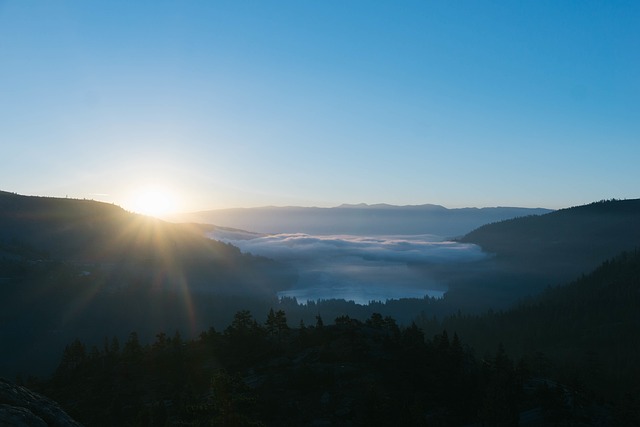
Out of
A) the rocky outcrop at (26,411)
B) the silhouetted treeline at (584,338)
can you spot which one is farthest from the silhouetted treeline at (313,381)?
the silhouetted treeline at (584,338)

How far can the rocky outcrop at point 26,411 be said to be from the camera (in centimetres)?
1807

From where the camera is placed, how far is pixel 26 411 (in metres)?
19.1

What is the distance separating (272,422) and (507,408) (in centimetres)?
2134

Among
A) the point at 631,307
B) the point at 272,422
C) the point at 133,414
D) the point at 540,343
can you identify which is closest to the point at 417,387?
the point at 272,422

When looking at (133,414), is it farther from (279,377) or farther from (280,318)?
(280,318)

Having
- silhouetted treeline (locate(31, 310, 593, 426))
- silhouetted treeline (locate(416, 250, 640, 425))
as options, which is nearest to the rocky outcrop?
silhouetted treeline (locate(31, 310, 593, 426))

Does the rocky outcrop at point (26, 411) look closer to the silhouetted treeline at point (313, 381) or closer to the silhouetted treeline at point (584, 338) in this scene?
the silhouetted treeline at point (313, 381)

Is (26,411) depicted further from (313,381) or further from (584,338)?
(584,338)

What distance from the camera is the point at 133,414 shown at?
4981cm

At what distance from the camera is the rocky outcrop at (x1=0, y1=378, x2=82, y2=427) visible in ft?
59.3

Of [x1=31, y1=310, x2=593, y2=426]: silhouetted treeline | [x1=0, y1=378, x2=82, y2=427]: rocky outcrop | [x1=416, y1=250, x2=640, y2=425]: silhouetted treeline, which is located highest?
[x1=0, y1=378, x2=82, y2=427]: rocky outcrop

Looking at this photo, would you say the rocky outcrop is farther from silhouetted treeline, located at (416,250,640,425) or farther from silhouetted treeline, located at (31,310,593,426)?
silhouetted treeline, located at (416,250,640,425)

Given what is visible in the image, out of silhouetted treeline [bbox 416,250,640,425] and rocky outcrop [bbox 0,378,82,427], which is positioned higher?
rocky outcrop [bbox 0,378,82,427]

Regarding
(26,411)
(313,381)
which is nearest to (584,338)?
(313,381)
